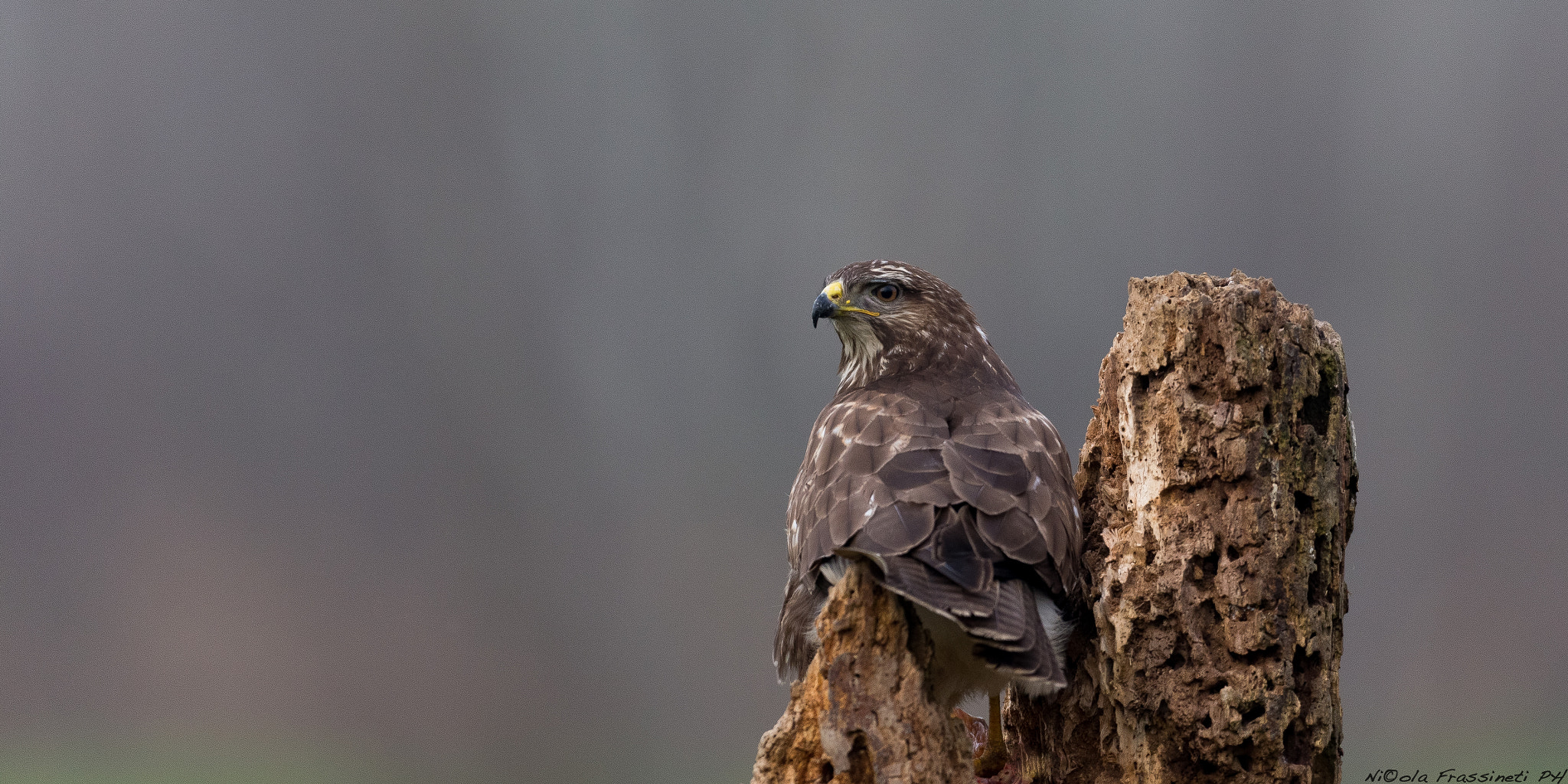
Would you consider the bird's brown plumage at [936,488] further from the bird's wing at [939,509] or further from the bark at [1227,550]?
the bark at [1227,550]

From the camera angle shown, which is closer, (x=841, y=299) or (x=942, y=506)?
(x=942, y=506)

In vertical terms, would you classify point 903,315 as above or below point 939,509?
above

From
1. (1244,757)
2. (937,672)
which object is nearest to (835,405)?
(937,672)

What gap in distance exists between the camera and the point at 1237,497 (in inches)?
129

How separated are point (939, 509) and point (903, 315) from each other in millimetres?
1430

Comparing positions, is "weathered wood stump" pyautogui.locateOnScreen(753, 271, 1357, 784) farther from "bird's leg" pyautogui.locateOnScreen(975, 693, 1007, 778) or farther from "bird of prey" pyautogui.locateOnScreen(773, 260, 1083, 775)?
"bird's leg" pyautogui.locateOnScreen(975, 693, 1007, 778)

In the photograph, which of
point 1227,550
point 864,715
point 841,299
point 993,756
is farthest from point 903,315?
point 864,715

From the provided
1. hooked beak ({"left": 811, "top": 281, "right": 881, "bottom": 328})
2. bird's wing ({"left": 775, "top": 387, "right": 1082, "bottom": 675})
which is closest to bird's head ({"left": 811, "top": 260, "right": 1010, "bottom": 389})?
hooked beak ({"left": 811, "top": 281, "right": 881, "bottom": 328})

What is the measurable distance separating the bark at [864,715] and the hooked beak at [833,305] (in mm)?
1633

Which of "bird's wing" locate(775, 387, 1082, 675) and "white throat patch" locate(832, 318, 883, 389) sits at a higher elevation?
"white throat patch" locate(832, 318, 883, 389)

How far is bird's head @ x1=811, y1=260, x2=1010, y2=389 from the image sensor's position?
4.44 meters

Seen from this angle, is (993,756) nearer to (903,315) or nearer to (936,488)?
(936,488)

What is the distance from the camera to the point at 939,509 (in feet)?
10.6

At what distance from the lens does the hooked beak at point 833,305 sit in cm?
443
